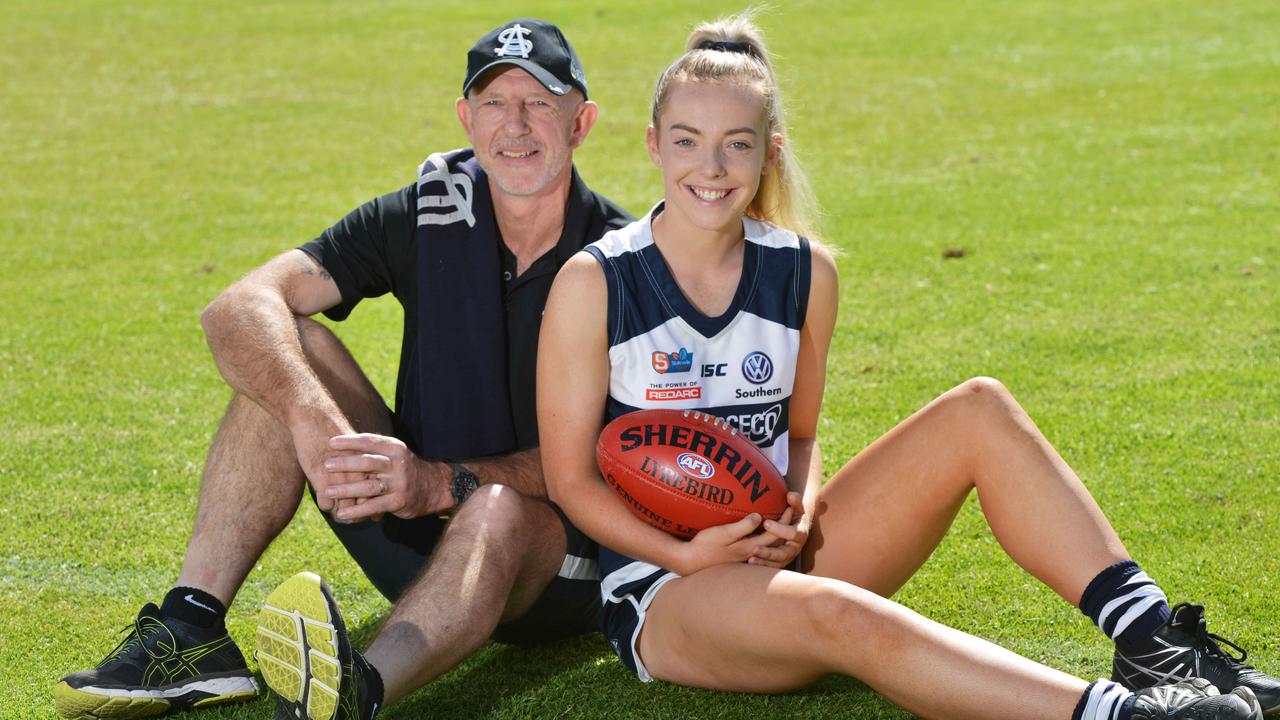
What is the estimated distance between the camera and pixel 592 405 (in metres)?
3.46

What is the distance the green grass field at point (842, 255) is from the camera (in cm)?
→ 418

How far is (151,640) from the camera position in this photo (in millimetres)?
3459

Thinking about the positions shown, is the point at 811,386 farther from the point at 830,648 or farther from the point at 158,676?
the point at 158,676

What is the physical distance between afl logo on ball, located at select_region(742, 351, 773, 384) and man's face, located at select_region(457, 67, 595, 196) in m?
0.90

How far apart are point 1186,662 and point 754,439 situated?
1.16 metres

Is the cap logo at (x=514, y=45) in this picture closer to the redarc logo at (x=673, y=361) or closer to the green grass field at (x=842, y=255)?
the redarc logo at (x=673, y=361)

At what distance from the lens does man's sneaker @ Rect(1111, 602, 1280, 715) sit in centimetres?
310

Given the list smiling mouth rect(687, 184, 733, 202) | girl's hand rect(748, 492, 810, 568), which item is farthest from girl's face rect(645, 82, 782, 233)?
girl's hand rect(748, 492, 810, 568)

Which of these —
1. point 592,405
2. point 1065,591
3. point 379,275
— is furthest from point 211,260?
point 1065,591

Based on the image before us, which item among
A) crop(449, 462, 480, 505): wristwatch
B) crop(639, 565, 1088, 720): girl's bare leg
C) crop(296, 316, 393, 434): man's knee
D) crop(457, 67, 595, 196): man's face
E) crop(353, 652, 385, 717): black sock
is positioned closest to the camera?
crop(639, 565, 1088, 720): girl's bare leg

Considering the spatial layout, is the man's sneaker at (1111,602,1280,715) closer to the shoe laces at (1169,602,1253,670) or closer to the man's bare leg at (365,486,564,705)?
the shoe laces at (1169,602,1253,670)

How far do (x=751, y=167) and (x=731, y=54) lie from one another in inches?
11.7

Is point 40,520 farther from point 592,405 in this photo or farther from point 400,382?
point 592,405

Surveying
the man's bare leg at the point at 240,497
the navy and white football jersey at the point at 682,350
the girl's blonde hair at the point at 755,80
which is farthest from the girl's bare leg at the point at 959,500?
the man's bare leg at the point at 240,497
